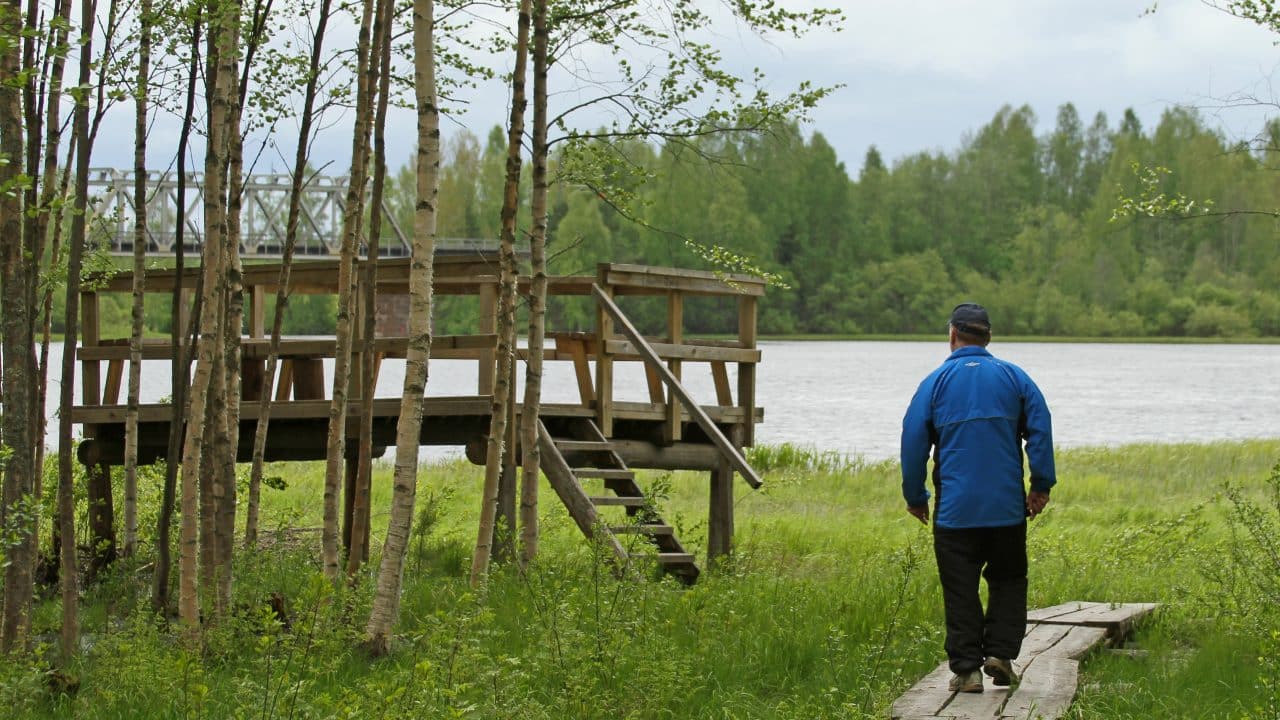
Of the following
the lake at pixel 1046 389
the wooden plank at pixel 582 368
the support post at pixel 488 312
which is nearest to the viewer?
the support post at pixel 488 312

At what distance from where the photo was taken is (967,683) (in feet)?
19.7

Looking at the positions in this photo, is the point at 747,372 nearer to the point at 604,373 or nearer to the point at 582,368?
the point at 582,368

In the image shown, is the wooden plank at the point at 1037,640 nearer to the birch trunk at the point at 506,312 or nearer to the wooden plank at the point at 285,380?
the birch trunk at the point at 506,312

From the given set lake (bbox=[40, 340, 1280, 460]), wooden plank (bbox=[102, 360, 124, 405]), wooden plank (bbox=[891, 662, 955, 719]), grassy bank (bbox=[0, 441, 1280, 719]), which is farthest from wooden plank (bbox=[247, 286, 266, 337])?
lake (bbox=[40, 340, 1280, 460])

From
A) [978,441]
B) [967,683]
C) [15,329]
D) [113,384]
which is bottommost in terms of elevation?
[967,683]

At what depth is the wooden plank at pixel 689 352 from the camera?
10984 millimetres

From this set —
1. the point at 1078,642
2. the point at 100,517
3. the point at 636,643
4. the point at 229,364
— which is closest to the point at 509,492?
the point at 229,364

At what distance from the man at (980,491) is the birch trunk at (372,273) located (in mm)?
3823

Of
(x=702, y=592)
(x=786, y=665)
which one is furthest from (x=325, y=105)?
(x=786, y=665)

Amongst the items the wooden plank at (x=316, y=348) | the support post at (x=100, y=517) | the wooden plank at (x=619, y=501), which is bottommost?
the support post at (x=100, y=517)

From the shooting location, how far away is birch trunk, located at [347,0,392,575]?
8547 mm

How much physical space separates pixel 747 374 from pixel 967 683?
21.3 feet

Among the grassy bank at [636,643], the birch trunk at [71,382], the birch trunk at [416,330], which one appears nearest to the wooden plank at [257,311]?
the grassy bank at [636,643]

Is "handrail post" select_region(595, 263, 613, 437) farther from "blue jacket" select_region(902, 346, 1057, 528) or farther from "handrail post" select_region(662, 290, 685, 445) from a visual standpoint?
"blue jacket" select_region(902, 346, 1057, 528)
